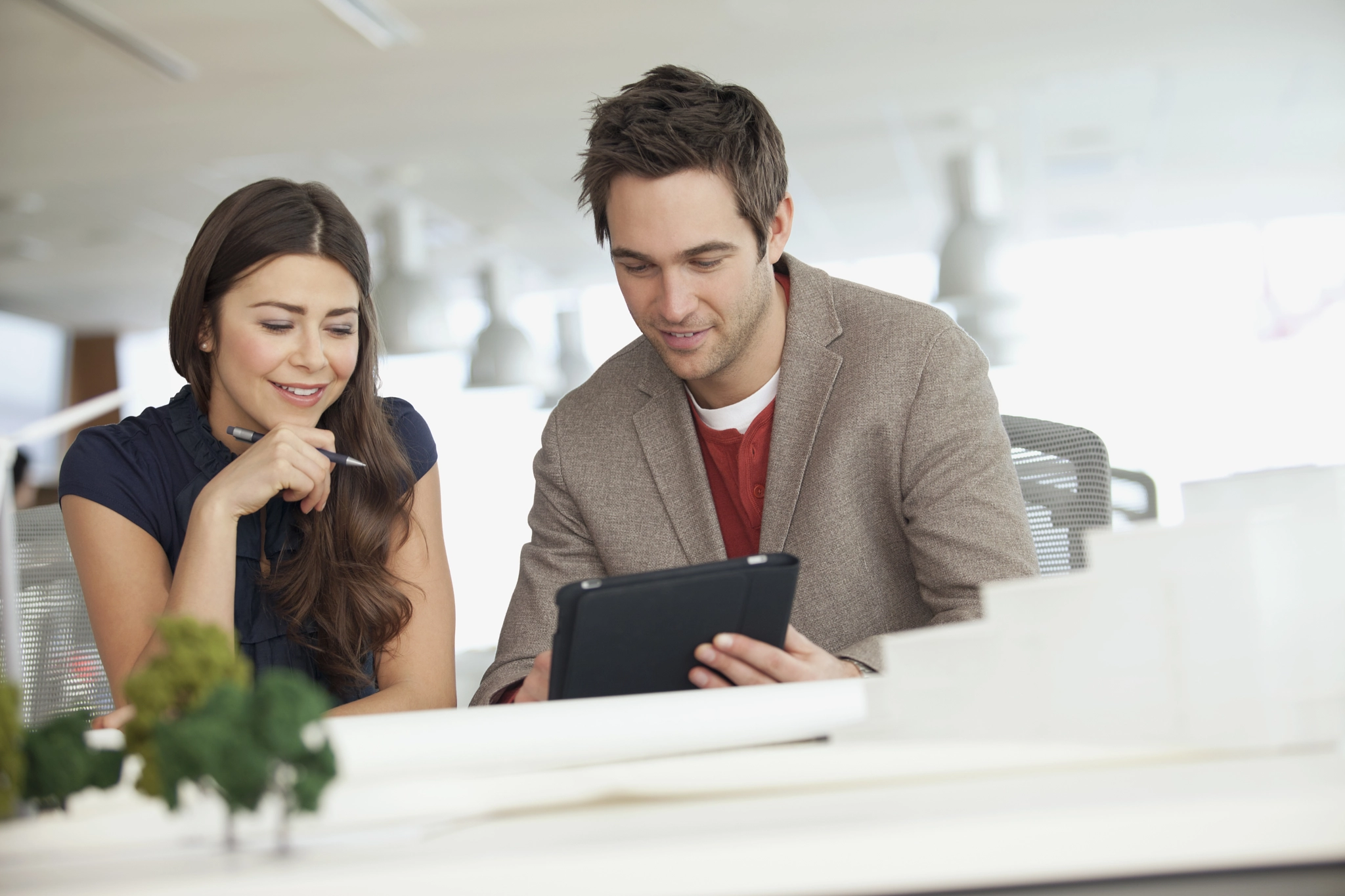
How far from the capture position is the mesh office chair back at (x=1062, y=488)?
68.9 inches

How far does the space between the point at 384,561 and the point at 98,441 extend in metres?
0.45

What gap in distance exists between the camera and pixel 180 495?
1636 mm

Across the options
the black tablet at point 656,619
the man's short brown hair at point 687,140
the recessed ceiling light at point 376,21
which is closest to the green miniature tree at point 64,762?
the black tablet at point 656,619

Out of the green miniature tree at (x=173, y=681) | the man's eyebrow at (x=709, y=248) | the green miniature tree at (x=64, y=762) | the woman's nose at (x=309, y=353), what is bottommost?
the green miniature tree at (x=64, y=762)

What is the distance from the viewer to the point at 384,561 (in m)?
1.68

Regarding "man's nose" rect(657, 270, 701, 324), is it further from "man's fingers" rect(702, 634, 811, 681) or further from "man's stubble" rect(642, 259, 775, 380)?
"man's fingers" rect(702, 634, 811, 681)

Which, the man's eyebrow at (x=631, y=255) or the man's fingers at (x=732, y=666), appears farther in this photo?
the man's eyebrow at (x=631, y=255)

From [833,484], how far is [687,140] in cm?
56

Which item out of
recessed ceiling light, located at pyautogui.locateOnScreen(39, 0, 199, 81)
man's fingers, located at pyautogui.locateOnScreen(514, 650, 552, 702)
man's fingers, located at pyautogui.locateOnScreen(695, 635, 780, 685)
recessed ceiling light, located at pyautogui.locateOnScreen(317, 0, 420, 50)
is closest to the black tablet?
man's fingers, located at pyautogui.locateOnScreen(695, 635, 780, 685)

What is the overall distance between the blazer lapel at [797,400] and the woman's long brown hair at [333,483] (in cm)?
56

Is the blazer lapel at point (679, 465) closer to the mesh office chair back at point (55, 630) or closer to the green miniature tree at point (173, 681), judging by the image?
the mesh office chair back at point (55, 630)

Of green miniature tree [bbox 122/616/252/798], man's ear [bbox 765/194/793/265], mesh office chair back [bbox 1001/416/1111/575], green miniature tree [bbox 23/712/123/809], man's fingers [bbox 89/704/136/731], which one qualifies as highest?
man's ear [bbox 765/194/793/265]

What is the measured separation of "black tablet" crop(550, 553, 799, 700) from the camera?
106 centimetres

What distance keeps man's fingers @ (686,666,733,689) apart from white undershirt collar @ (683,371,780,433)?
70cm
